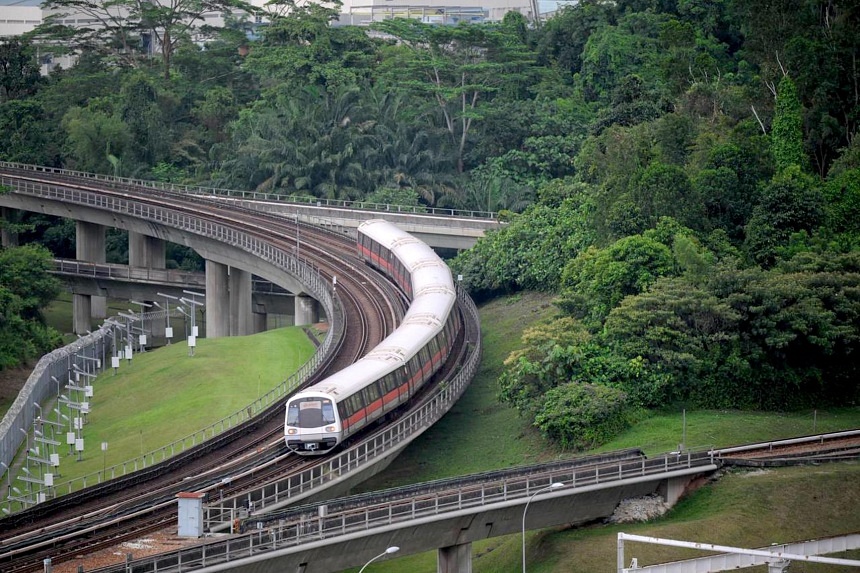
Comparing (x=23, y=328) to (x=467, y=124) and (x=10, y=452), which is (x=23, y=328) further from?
(x=467, y=124)

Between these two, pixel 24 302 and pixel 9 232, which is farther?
pixel 9 232

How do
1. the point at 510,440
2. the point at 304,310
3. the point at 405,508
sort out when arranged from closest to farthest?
the point at 405,508
the point at 510,440
the point at 304,310

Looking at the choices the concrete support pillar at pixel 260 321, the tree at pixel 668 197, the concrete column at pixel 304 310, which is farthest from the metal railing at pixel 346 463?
the concrete support pillar at pixel 260 321

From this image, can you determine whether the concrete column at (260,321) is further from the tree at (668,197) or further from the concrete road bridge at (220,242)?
the tree at (668,197)

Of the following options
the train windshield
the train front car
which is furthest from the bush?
the train windshield

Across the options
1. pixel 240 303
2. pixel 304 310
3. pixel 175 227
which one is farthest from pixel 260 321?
pixel 304 310

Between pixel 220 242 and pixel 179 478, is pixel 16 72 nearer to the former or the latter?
pixel 220 242

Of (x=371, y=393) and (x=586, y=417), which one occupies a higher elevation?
(x=371, y=393)

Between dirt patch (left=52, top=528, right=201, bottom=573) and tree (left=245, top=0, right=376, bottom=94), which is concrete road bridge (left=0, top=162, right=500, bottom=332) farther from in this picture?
dirt patch (left=52, top=528, right=201, bottom=573)
